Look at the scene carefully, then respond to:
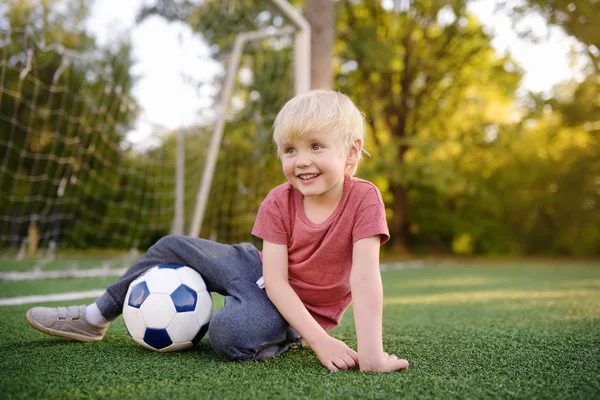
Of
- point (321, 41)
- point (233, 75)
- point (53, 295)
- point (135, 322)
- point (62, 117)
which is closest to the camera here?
point (135, 322)

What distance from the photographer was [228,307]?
1833 mm

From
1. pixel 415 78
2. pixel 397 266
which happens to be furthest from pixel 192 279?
pixel 415 78

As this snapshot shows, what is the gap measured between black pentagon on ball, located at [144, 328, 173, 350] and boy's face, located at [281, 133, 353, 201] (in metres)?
0.68

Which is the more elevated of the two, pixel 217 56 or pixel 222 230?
pixel 217 56

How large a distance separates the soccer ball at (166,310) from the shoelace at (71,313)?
0.68 ft

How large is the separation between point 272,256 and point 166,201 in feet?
18.3

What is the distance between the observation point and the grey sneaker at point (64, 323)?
1913 mm

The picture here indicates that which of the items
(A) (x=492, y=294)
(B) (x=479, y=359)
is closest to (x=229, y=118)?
(A) (x=492, y=294)

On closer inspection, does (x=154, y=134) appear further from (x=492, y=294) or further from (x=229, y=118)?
(x=492, y=294)

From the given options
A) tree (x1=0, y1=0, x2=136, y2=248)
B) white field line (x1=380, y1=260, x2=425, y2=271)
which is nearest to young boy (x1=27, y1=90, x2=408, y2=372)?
tree (x1=0, y1=0, x2=136, y2=248)

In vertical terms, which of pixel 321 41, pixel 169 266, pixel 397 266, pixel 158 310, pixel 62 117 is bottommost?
pixel 397 266

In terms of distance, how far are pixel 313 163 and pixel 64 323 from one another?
42.4 inches

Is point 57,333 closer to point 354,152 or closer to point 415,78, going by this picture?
point 354,152

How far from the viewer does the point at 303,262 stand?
1855mm
